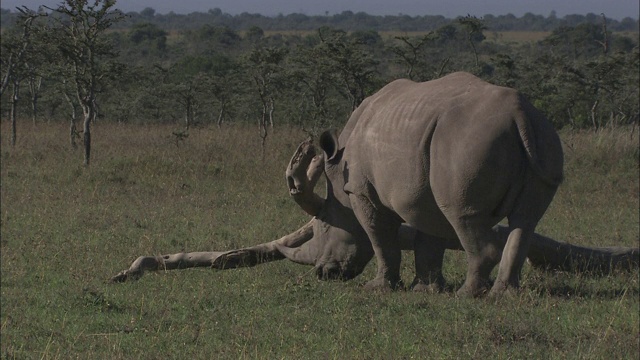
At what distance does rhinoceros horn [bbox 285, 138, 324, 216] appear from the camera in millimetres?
8664

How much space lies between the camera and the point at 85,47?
17.2m

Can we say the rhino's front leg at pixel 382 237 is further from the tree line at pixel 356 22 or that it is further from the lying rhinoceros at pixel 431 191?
the tree line at pixel 356 22

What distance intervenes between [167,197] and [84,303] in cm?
657

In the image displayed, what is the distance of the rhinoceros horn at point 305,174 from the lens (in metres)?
8.66

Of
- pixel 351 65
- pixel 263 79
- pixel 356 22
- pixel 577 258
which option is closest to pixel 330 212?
pixel 577 258

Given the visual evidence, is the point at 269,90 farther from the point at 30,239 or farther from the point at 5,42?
the point at 30,239

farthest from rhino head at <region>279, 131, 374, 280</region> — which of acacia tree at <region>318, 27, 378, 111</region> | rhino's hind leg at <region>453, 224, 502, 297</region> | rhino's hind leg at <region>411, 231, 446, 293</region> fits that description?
acacia tree at <region>318, 27, 378, 111</region>

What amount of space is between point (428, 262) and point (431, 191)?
107 cm

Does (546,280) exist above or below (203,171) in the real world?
above

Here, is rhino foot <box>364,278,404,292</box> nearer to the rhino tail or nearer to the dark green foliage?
the rhino tail

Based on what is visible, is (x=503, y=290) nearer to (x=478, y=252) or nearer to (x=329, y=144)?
(x=478, y=252)

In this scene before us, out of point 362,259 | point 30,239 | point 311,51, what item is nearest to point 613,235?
point 362,259

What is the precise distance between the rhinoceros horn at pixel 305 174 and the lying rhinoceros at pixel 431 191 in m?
0.01

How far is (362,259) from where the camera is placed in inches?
347
